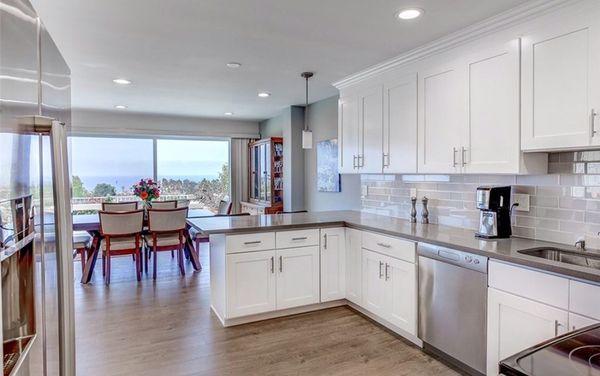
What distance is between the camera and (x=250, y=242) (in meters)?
3.28

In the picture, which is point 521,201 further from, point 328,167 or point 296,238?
point 328,167

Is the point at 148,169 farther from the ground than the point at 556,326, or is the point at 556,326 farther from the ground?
the point at 148,169

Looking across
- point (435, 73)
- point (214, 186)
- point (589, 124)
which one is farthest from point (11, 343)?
point (214, 186)

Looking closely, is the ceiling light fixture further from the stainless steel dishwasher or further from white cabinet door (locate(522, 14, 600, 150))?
white cabinet door (locate(522, 14, 600, 150))

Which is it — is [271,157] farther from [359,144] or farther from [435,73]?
[435,73]

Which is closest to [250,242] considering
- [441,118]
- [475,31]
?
[441,118]

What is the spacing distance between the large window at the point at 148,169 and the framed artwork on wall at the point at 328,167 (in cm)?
286

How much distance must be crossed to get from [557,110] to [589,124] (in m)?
0.20

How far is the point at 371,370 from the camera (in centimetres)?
257

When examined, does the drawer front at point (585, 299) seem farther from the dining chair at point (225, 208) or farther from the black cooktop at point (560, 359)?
the dining chair at point (225, 208)

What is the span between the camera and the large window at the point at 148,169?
268 inches

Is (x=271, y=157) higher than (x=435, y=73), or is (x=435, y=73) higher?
(x=435, y=73)

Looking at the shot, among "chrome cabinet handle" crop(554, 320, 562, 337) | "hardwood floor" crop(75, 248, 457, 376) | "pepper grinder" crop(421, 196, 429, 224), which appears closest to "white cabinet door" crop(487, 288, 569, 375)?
"chrome cabinet handle" crop(554, 320, 562, 337)

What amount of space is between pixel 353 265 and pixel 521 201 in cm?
153
